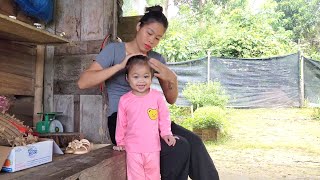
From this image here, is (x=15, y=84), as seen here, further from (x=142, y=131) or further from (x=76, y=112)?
(x=142, y=131)

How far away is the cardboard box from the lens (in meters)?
1.51

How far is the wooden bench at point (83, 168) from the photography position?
149cm

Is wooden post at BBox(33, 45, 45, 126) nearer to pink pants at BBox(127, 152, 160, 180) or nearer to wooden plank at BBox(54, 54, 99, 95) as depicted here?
wooden plank at BBox(54, 54, 99, 95)

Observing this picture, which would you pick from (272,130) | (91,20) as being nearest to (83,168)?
(91,20)

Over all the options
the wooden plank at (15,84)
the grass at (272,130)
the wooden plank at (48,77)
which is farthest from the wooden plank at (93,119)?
the grass at (272,130)

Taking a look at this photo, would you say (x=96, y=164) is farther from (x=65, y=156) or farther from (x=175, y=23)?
(x=175, y=23)

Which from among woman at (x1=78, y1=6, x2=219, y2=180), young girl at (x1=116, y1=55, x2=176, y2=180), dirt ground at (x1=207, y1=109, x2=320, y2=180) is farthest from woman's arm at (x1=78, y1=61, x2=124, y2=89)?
dirt ground at (x1=207, y1=109, x2=320, y2=180)

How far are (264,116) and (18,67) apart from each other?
7.17 meters

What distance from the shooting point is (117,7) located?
9.09 ft

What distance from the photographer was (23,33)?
2.11 metres

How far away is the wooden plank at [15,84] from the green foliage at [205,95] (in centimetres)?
591

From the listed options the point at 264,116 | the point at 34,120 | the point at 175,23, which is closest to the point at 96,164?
the point at 34,120

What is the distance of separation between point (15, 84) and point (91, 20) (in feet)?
2.58

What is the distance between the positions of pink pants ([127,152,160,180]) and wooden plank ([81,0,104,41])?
1164mm
